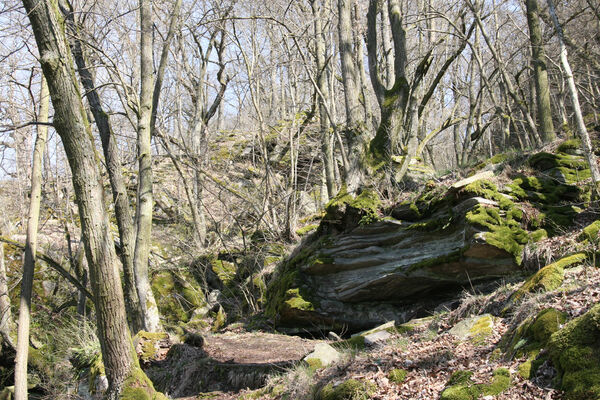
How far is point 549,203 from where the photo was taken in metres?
6.60

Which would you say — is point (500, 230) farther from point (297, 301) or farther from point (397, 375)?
point (297, 301)

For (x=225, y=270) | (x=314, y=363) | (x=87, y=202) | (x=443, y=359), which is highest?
(x=87, y=202)

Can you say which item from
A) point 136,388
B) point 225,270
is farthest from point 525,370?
point 225,270

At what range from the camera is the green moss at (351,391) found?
4.09m

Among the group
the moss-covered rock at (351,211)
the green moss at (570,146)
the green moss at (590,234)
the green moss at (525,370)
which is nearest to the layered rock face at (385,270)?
the moss-covered rock at (351,211)

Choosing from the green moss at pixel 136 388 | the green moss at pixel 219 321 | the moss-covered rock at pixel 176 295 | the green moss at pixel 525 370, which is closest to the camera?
the green moss at pixel 525 370

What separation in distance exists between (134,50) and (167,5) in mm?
4354

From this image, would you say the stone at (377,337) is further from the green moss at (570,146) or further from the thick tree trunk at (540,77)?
the thick tree trunk at (540,77)

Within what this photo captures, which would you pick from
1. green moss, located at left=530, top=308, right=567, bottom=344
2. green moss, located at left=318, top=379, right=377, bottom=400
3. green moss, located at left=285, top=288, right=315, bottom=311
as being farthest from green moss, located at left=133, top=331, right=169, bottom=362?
green moss, located at left=530, top=308, right=567, bottom=344

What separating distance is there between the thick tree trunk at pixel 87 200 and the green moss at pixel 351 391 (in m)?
2.48

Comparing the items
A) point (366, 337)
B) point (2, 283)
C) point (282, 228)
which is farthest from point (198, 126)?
point (366, 337)

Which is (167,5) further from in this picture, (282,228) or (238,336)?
(238,336)

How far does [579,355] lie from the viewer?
3.02m

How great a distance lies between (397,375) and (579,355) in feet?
5.61
